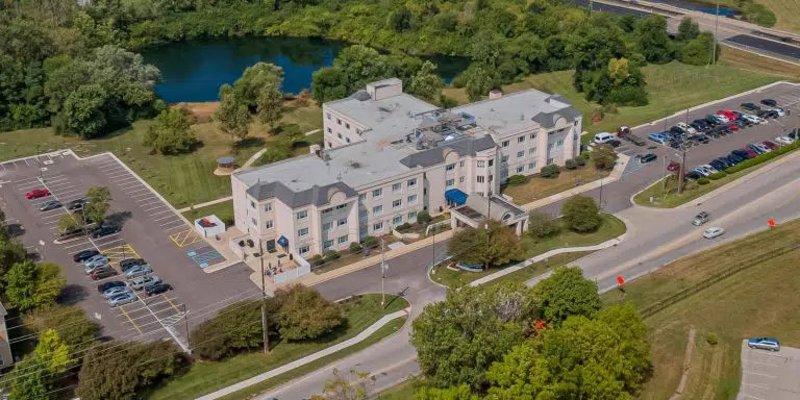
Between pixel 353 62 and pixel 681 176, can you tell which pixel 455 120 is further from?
pixel 353 62

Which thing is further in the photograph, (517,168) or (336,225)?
(517,168)

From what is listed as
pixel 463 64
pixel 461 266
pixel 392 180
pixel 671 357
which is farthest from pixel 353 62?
pixel 671 357

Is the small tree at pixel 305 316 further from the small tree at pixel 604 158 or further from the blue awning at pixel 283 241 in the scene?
the small tree at pixel 604 158

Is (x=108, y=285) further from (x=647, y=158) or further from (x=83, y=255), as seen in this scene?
(x=647, y=158)

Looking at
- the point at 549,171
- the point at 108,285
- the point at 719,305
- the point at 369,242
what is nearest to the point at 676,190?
the point at 549,171

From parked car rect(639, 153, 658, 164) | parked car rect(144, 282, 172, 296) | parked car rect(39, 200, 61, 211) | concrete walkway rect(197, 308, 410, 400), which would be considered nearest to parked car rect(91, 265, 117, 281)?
parked car rect(144, 282, 172, 296)

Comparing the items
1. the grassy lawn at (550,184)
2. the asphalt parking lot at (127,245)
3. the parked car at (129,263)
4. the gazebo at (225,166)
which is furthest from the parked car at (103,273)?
the grassy lawn at (550,184)

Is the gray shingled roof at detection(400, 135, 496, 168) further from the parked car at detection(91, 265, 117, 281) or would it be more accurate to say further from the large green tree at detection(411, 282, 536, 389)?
the parked car at detection(91, 265, 117, 281)
